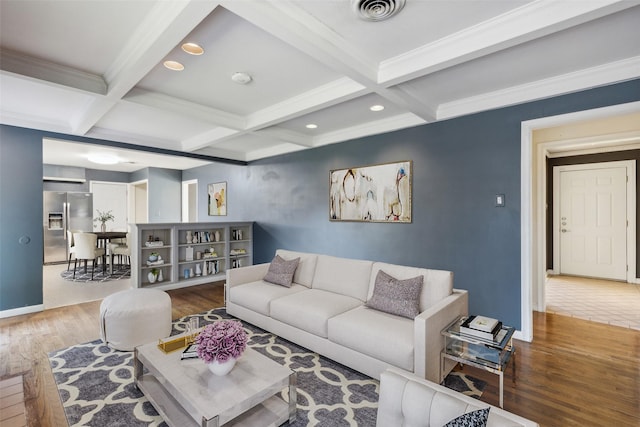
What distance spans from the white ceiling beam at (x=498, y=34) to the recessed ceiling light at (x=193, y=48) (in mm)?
1507

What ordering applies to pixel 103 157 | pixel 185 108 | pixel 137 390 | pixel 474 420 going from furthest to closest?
1. pixel 103 157
2. pixel 185 108
3. pixel 137 390
4. pixel 474 420

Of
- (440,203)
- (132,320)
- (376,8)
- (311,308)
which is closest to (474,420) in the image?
(311,308)

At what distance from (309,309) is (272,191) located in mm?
3601

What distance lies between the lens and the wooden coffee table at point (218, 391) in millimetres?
1577

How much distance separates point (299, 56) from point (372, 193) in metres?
2.37

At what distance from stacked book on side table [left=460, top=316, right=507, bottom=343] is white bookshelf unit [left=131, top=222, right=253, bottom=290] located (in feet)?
14.8

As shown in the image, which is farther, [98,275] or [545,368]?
[98,275]

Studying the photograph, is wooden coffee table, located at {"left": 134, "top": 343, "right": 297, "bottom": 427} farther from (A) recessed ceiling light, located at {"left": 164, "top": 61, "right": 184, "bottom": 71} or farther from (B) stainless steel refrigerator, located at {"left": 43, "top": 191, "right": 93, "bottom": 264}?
(B) stainless steel refrigerator, located at {"left": 43, "top": 191, "right": 93, "bottom": 264}

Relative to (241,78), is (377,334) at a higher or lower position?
lower

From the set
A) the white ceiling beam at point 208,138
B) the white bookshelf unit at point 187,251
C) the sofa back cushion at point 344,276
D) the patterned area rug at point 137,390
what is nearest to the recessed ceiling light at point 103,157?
the white ceiling beam at point 208,138

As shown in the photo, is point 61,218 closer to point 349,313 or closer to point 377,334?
point 349,313

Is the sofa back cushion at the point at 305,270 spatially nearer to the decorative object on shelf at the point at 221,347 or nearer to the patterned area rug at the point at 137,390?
the patterned area rug at the point at 137,390

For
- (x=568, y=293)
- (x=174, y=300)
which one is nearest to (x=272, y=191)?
(x=174, y=300)

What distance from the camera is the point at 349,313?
2.66 meters
